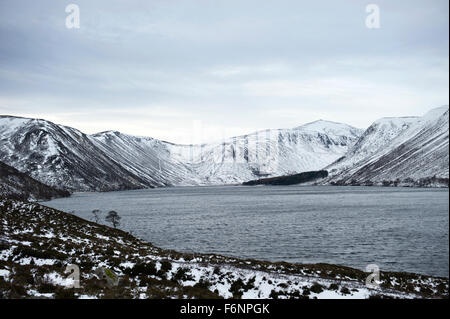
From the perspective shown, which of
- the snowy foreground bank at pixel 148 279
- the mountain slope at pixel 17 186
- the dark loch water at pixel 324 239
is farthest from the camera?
the mountain slope at pixel 17 186

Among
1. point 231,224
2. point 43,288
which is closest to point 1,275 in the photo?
point 43,288

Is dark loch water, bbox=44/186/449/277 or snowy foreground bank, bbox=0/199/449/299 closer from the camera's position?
snowy foreground bank, bbox=0/199/449/299

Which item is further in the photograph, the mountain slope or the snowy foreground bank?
the mountain slope

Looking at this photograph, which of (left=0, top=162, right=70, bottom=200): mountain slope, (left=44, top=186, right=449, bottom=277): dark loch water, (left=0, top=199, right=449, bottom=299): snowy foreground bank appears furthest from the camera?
(left=0, top=162, right=70, bottom=200): mountain slope

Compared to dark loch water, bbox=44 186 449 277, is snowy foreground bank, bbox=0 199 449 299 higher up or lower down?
higher up

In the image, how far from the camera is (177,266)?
28.1m

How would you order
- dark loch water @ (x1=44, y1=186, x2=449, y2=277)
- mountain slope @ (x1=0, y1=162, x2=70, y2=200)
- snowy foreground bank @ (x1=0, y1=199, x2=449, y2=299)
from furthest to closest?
mountain slope @ (x1=0, y1=162, x2=70, y2=200) → dark loch water @ (x1=44, y1=186, x2=449, y2=277) → snowy foreground bank @ (x1=0, y1=199, x2=449, y2=299)

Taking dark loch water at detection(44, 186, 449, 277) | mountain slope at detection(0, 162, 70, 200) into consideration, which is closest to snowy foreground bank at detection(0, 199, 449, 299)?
dark loch water at detection(44, 186, 449, 277)

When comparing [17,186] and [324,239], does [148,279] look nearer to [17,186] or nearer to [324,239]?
[324,239]

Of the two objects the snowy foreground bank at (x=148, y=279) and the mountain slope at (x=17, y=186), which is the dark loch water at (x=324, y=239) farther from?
the mountain slope at (x=17, y=186)

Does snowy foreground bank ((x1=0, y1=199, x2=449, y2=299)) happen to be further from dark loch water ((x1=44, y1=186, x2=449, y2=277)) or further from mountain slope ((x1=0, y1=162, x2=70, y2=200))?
mountain slope ((x1=0, y1=162, x2=70, y2=200))

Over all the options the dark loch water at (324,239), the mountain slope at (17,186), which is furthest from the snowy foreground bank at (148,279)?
the mountain slope at (17,186)
